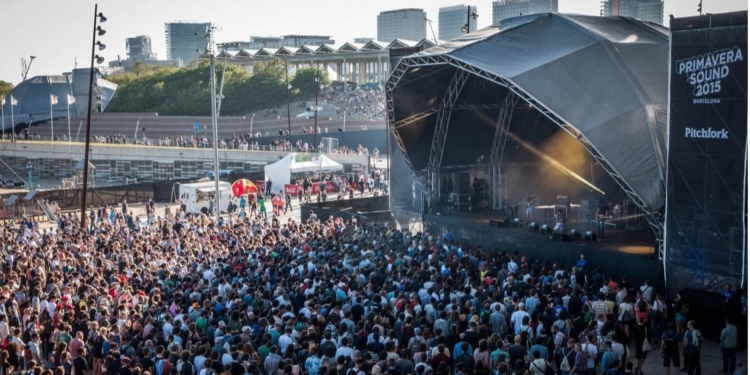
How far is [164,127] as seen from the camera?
275ft

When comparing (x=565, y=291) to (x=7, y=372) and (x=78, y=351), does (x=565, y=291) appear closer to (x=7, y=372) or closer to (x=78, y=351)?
(x=78, y=351)

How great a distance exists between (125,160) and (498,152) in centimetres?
3826

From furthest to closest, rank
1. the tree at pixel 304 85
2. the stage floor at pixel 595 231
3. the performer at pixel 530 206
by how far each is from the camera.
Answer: the tree at pixel 304 85
the performer at pixel 530 206
the stage floor at pixel 595 231

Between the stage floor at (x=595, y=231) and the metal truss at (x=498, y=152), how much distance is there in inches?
50.5

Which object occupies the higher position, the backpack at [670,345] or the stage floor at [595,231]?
the stage floor at [595,231]

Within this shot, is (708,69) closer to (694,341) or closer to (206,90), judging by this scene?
(694,341)

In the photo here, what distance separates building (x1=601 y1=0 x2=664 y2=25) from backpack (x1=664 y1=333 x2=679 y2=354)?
15818mm

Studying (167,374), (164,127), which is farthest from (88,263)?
(164,127)

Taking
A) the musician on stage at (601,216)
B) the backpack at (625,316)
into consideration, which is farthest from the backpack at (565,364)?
the musician on stage at (601,216)

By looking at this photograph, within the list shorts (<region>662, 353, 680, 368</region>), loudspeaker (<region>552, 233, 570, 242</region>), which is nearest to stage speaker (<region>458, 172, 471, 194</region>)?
loudspeaker (<region>552, 233, 570, 242</region>)

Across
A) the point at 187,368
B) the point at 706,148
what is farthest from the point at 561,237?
the point at 187,368

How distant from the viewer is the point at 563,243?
22.0 m

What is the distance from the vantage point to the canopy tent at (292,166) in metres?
42.4

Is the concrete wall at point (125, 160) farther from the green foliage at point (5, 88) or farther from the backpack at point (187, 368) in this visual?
the green foliage at point (5, 88)
